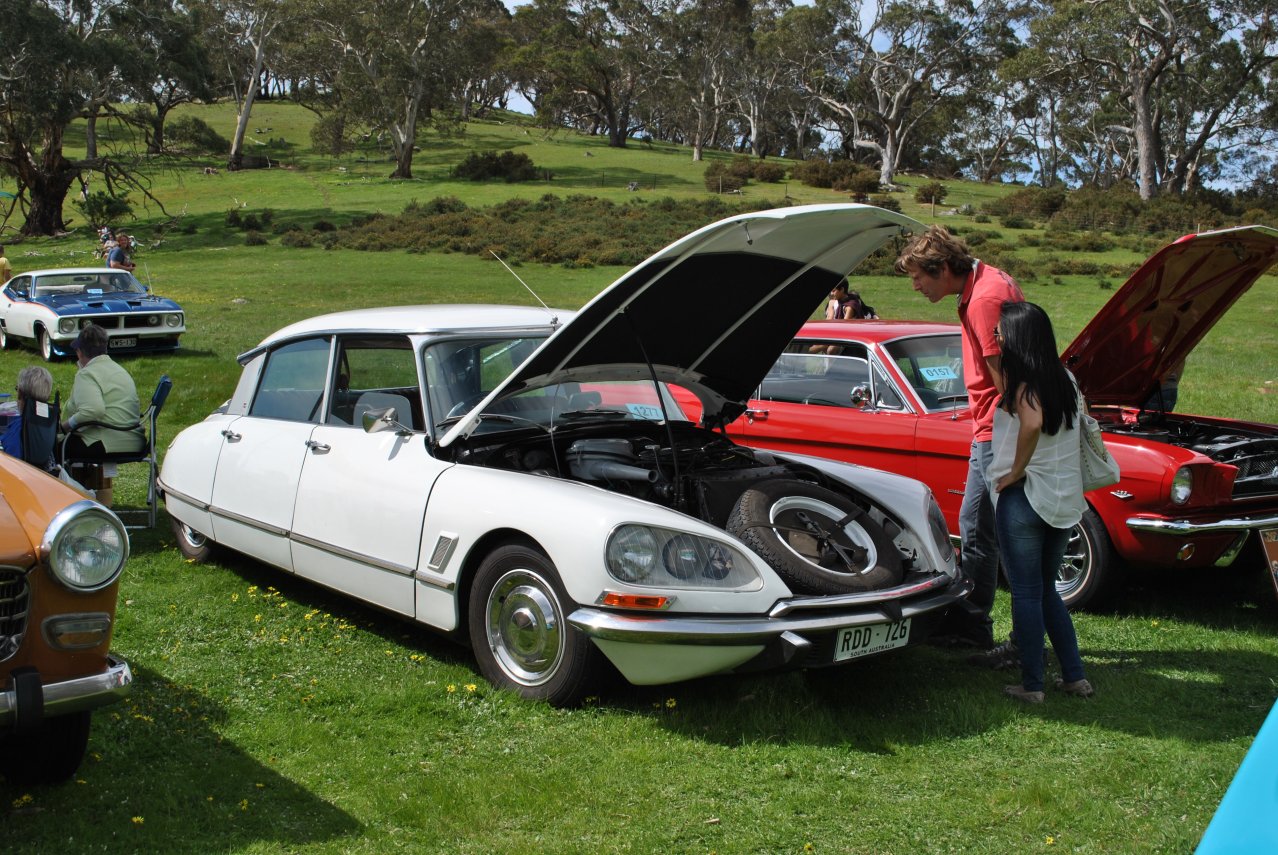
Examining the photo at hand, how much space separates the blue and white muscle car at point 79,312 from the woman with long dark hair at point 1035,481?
50.4 ft

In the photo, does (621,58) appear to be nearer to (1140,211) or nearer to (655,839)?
(1140,211)

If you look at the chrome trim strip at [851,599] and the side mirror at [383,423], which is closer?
the chrome trim strip at [851,599]

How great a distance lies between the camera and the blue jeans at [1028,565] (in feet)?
15.5

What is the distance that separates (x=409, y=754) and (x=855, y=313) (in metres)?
10.5

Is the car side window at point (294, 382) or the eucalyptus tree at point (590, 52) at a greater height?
the eucalyptus tree at point (590, 52)

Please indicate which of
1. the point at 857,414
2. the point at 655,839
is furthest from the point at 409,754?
the point at 857,414

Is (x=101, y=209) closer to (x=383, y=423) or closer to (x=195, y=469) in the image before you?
(x=195, y=469)

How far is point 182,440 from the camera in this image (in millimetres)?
6840

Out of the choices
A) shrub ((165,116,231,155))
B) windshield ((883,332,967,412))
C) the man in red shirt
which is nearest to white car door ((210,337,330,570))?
the man in red shirt

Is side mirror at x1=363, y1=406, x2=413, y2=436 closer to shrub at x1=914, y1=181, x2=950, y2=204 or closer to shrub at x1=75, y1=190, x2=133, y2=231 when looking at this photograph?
shrub at x1=75, y1=190, x2=133, y2=231

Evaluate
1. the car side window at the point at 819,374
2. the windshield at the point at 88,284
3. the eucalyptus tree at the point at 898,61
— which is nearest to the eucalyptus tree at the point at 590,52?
the eucalyptus tree at the point at 898,61

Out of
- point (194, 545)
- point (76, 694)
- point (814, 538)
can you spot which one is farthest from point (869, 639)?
point (194, 545)

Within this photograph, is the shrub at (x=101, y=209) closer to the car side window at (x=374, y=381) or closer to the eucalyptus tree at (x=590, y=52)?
the eucalyptus tree at (x=590, y=52)

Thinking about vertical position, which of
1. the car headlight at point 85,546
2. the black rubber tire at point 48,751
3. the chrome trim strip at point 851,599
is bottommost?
the black rubber tire at point 48,751
